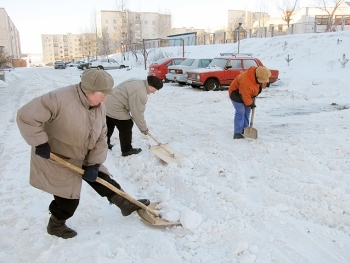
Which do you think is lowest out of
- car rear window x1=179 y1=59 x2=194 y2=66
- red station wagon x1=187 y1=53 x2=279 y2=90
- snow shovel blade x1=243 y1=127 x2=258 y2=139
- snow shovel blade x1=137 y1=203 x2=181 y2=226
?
snow shovel blade x1=137 y1=203 x2=181 y2=226

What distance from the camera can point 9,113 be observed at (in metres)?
8.89

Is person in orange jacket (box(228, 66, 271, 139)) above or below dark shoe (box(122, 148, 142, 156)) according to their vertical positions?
above

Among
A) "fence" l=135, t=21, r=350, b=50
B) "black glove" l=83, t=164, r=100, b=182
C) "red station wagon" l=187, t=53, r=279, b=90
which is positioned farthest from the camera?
"fence" l=135, t=21, r=350, b=50

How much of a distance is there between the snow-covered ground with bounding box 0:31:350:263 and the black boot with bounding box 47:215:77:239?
0.22 feet

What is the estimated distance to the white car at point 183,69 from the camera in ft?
47.1

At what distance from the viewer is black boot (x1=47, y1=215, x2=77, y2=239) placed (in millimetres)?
2822

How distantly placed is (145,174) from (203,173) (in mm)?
766

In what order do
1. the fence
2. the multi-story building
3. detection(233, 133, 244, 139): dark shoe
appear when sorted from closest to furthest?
detection(233, 133, 244, 139): dark shoe → the fence → the multi-story building

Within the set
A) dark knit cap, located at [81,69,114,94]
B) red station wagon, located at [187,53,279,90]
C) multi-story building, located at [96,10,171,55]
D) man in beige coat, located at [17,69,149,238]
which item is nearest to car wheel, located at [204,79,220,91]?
red station wagon, located at [187,53,279,90]

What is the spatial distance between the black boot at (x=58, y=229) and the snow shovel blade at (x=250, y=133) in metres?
3.67

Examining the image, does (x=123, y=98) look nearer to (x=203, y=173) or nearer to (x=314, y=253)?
(x=203, y=173)

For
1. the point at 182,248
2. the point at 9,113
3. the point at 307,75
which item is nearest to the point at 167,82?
the point at 307,75

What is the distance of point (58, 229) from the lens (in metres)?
2.83

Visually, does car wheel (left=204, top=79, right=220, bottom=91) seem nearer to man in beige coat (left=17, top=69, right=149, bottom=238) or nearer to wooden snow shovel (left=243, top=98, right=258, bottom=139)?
wooden snow shovel (left=243, top=98, right=258, bottom=139)
